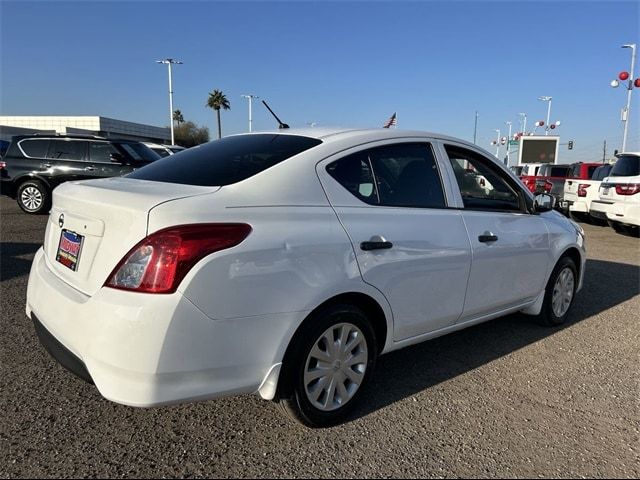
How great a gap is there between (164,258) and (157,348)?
38 cm

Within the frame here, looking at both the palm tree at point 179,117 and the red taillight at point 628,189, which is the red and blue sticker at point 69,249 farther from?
the palm tree at point 179,117

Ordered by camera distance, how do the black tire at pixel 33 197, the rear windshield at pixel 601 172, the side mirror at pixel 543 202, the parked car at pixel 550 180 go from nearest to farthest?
the side mirror at pixel 543 202, the black tire at pixel 33 197, the rear windshield at pixel 601 172, the parked car at pixel 550 180

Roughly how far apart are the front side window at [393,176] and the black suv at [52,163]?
8836 mm

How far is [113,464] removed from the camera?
234 centimetres

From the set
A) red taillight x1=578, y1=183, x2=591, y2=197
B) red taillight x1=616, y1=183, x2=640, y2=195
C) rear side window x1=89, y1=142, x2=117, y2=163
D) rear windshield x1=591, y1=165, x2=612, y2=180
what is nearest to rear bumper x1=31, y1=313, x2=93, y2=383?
rear side window x1=89, y1=142, x2=117, y2=163

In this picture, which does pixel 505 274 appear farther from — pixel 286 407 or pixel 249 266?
pixel 249 266

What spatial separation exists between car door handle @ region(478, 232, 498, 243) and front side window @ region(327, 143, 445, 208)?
38cm

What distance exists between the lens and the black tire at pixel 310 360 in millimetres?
2441

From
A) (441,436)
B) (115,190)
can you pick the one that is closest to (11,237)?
(115,190)

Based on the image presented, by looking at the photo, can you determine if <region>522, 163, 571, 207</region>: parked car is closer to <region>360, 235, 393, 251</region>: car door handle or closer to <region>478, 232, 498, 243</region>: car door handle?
<region>478, 232, 498, 243</region>: car door handle

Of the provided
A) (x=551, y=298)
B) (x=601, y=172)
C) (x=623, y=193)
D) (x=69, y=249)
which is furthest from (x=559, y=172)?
(x=69, y=249)

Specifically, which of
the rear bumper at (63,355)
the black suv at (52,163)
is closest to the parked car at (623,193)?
the black suv at (52,163)

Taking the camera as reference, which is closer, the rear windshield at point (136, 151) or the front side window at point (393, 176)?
the front side window at point (393, 176)

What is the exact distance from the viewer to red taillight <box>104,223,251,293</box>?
2.06m
